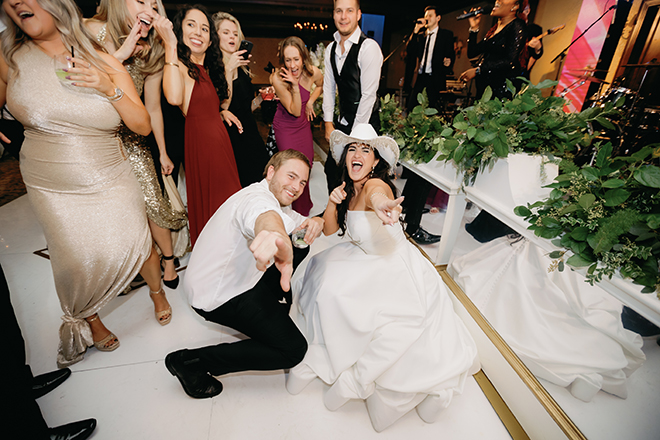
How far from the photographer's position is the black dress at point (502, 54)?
8.32ft

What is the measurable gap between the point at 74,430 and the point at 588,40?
6.95m

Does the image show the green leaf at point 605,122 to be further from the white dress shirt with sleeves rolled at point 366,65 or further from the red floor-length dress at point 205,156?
the red floor-length dress at point 205,156

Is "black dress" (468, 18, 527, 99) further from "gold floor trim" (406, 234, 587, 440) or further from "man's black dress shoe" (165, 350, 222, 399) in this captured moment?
"man's black dress shoe" (165, 350, 222, 399)

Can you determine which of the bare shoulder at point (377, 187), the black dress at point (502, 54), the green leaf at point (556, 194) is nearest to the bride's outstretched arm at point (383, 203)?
the bare shoulder at point (377, 187)

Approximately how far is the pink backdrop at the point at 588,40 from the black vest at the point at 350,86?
10.9 feet

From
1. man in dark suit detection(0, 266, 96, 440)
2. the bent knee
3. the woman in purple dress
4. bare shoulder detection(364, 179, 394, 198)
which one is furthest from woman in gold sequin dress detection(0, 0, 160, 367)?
the woman in purple dress

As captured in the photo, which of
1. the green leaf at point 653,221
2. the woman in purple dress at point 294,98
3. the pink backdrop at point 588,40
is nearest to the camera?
the green leaf at point 653,221

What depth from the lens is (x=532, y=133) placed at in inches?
51.7

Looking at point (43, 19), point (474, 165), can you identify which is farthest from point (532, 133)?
point (43, 19)

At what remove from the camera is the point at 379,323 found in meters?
1.32

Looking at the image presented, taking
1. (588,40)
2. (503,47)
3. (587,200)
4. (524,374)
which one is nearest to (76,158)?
(587,200)

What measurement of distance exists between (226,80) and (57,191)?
146 centimetres

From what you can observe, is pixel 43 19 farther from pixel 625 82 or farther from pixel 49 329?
pixel 625 82

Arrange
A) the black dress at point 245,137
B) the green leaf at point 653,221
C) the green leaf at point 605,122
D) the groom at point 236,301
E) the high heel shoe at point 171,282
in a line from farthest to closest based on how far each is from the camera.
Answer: the black dress at point 245,137, the high heel shoe at point 171,282, the groom at point 236,301, the green leaf at point 605,122, the green leaf at point 653,221
